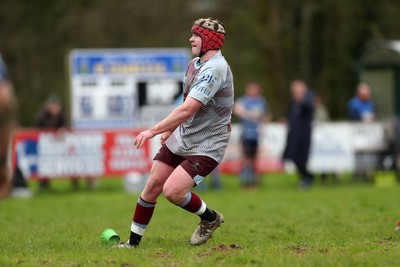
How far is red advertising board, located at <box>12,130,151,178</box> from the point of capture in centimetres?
1906

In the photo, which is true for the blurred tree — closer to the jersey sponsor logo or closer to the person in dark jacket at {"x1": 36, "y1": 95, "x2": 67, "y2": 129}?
the person in dark jacket at {"x1": 36, "y1": 95, "x2": 67, "y2": 129}

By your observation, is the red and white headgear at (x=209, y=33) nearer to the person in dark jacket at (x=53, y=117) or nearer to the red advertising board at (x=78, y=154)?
the red advertising board at (x=78, y=154)

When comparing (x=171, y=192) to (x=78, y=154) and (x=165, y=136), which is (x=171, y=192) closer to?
(x=165, y=136)

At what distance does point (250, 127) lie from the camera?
62.6 ft

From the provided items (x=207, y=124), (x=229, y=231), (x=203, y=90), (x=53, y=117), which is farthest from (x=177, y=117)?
(x=53, y=117)

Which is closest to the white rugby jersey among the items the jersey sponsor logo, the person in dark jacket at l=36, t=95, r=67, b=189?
the jersey sponsor logo

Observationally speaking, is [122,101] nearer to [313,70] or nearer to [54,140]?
[54,140]

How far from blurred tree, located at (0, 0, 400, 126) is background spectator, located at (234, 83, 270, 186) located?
9.92 meters

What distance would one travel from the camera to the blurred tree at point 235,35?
3078 centimetres

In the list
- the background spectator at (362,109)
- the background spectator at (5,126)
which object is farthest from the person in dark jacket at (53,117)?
the background spectator at (5,126)

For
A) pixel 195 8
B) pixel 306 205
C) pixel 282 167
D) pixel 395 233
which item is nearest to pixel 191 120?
pixel 395 233

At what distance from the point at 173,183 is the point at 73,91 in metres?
12.2

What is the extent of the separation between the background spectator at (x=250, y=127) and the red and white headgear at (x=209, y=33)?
10.7 meters

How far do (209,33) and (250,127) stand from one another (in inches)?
432
